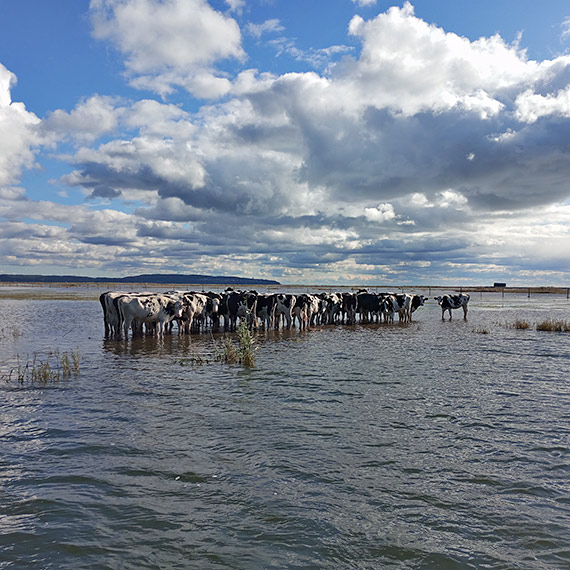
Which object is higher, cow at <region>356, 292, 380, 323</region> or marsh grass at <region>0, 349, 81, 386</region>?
cow at <region>356, 292, 380, 323</region>

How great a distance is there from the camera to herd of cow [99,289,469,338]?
20391mm

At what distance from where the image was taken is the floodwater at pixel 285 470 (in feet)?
14.4

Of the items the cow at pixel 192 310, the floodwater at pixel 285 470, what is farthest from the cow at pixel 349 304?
the floodwater at pixel 285 470

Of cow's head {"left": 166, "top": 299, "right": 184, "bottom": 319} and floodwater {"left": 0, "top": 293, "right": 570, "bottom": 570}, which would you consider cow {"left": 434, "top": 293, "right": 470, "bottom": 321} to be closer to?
cow's head {"left": 166, "top": 299, "right": 184, "bottom": 319}

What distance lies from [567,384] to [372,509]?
8.75 metres

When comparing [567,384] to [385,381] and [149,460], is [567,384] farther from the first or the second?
[149,460]

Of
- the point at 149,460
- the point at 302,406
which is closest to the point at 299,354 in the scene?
the point at 302,406

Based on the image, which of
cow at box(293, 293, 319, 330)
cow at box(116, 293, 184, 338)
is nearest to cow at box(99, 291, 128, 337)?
Answer: cow at box(116, 293, 184, 338)

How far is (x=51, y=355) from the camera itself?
51.2ft

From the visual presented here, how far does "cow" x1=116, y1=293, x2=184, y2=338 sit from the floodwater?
7.43 m

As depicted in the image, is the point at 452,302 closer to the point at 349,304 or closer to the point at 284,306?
the point at 349,304

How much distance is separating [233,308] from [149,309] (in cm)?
603

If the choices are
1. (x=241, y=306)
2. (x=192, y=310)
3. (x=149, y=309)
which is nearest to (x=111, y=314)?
(x=149, y=309)

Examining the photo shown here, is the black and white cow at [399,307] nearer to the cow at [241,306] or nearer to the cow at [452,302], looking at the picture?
the cow at [452,302]
